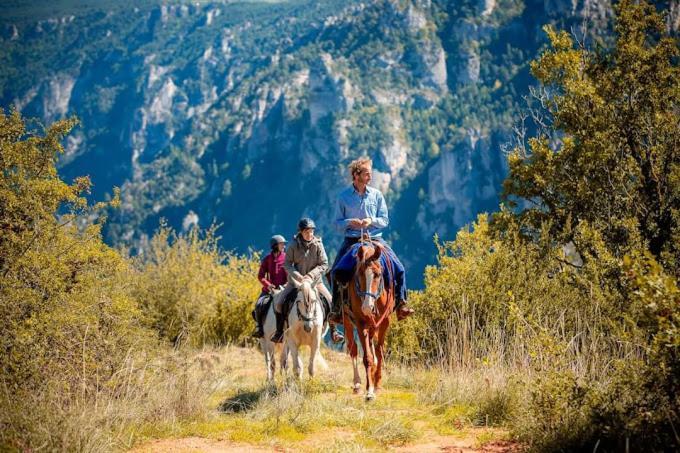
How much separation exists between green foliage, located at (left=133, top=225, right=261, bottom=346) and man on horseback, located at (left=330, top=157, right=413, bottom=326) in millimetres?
9549

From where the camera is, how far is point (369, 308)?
895 cm

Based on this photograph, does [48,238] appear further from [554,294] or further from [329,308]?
[554,294]

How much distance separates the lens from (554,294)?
38.3 feet

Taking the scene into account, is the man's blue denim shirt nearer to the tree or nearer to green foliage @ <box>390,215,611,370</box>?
green foliage @ <box>390,215,611,370</box>

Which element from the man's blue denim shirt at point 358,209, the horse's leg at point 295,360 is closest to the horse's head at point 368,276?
the man's blue denim shirt at point 358,209

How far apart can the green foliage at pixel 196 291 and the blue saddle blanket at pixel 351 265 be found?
31.9 feet

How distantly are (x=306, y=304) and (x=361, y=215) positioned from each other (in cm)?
164

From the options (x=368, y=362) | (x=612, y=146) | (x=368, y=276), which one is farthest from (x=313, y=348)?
(x=612, y=146)

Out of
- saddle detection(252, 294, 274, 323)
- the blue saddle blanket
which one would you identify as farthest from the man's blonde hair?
saddle detection(252, 294, 274, 323)

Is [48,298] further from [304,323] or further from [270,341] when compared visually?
[270,341]

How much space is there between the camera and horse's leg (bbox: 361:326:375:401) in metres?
8.89

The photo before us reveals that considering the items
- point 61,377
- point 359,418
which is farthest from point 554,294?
point 61,377

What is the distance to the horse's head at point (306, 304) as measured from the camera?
10062mm

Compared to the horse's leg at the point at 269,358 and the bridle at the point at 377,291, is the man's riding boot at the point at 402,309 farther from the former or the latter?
the horse's leg at the point at 269,358
